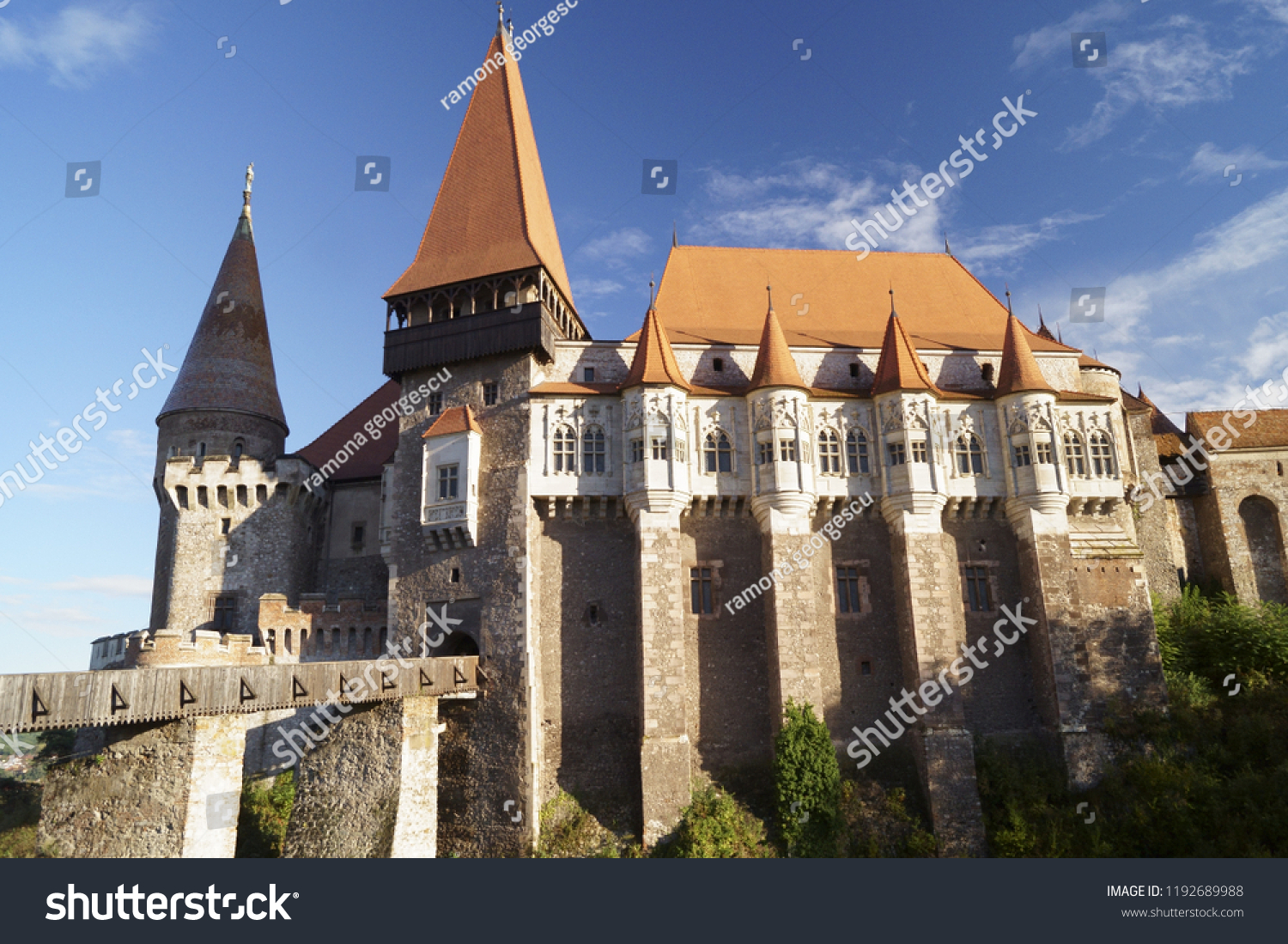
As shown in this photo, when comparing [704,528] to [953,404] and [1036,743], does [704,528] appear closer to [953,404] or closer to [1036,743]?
[953,404]

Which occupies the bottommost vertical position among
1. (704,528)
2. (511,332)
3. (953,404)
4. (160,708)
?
(160,708)

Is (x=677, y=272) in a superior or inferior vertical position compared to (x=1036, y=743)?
superior

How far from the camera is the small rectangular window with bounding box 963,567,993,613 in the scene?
27484 mm

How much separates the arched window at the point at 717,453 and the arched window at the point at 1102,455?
11.8 m

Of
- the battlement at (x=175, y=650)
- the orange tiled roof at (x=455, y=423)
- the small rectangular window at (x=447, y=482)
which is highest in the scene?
the orange tiled roof at (x=455, y=423)

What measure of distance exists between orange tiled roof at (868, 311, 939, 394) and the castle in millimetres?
105

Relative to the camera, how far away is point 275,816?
2567cm

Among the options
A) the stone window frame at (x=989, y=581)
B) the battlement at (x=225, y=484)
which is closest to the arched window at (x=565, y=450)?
the battlement at (x=225, y=484)

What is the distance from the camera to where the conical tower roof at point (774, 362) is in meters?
27.6

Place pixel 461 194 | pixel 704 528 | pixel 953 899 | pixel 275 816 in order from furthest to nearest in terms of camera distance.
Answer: pixel 461 194
pixel 704 528
pixel 275 816
pixel 953 899

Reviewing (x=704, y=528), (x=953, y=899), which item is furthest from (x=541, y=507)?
(x=953, y=899)

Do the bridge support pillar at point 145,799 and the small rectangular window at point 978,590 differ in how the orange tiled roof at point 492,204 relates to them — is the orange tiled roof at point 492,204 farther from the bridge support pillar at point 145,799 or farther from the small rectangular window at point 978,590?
the bridge support pillar at point 145,799

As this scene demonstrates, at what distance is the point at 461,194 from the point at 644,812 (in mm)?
22157

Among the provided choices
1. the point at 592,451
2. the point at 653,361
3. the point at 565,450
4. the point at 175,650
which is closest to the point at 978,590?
the point at 653,361
